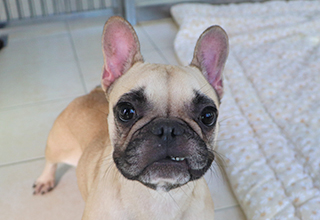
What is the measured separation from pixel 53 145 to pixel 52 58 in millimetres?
1615

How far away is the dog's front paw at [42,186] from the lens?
68.7 inches

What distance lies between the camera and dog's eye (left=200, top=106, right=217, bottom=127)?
1127 mm

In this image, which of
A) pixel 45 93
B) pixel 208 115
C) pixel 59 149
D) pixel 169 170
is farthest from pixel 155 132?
pixel 45 93

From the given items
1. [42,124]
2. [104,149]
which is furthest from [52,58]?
[104,149]

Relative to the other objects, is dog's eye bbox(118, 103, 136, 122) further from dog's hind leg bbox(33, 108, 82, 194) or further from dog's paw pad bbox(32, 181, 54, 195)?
dog's paw pad bbox(32, 181, 54, 195)

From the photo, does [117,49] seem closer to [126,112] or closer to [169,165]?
[126,112]

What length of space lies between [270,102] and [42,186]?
4.81 ft

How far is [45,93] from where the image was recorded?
2561 millimetres

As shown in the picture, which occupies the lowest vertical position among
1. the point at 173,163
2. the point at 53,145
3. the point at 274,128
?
the point at 274,128

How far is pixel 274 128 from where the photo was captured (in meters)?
2.05

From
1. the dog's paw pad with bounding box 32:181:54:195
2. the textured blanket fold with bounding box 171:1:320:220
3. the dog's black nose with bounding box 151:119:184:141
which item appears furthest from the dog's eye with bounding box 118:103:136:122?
the dog's paw pad with bounding box 32:181:54:195

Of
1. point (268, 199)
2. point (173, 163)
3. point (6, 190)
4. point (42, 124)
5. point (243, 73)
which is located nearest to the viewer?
point (173, 163)

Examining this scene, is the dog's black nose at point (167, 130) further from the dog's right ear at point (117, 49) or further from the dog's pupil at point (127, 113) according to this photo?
the dog's right ear at point (117, 49)

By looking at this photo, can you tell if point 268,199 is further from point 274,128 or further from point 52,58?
point 52,58
